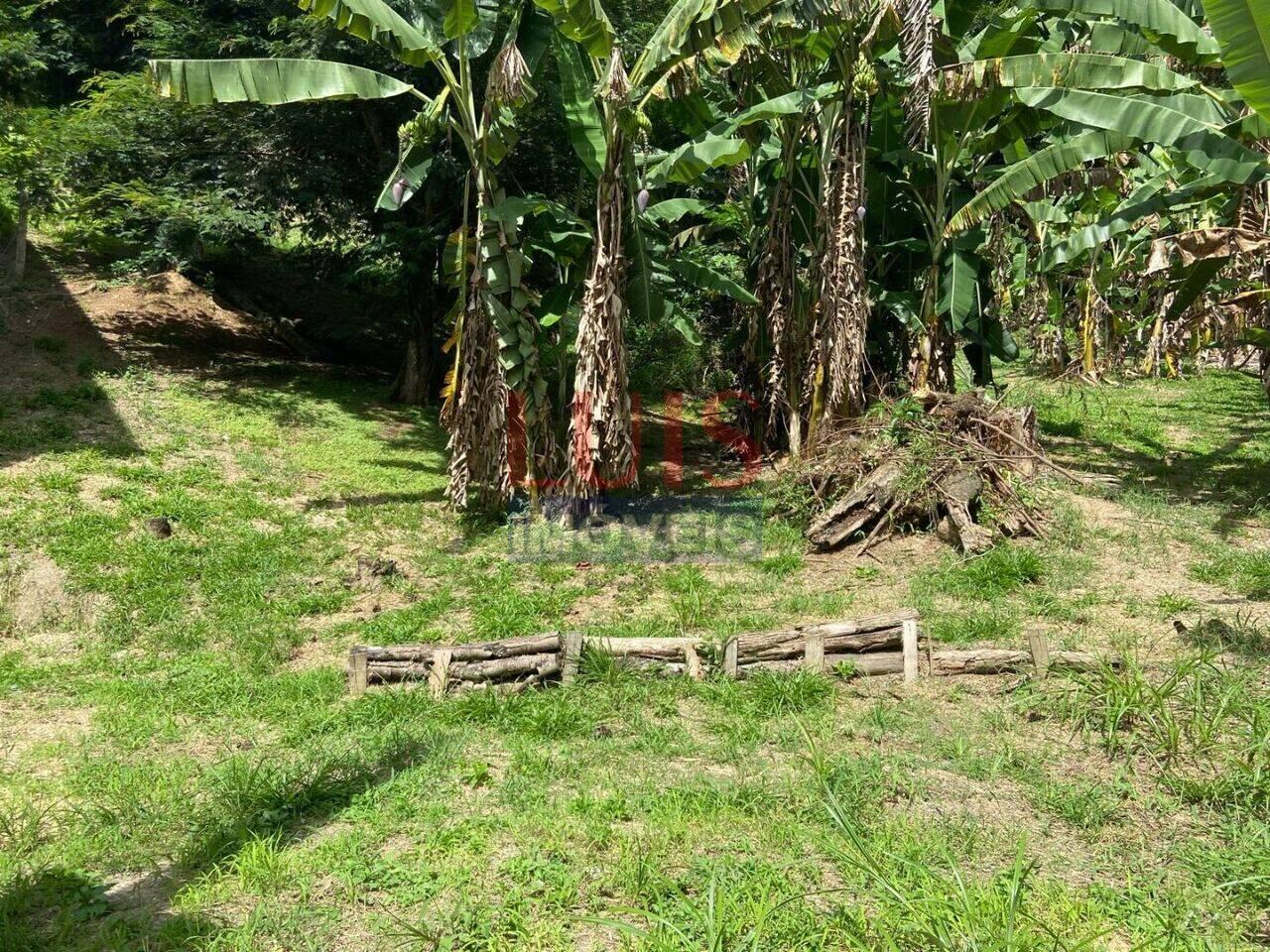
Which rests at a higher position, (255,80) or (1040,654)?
(255,80)

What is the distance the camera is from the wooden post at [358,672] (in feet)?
19.7

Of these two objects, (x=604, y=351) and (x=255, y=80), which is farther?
(x=604, y=351)

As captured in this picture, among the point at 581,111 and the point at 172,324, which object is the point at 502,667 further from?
the point at 172,324

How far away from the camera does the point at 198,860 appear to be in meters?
4.19

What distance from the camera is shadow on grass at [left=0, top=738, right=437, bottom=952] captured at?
3672 mm

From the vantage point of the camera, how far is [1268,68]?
6.06 meters

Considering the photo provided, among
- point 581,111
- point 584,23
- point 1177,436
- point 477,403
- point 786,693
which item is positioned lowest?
point 786,693

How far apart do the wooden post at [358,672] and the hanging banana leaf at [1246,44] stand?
6.65 metres

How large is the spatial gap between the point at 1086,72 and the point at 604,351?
16.0 ft

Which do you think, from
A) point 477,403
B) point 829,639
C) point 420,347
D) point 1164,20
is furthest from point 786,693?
point 420,347

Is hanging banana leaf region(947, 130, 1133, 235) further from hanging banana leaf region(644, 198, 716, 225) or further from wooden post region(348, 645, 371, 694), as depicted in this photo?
wooden post region(348, 645, 371, 694)

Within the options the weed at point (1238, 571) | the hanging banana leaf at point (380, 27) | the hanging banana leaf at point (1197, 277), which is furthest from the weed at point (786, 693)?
the hanging banana leaf at point (380, 27)

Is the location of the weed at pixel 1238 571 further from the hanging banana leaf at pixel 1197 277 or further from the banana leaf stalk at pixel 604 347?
the banana leaf stalk at pixel 604 347

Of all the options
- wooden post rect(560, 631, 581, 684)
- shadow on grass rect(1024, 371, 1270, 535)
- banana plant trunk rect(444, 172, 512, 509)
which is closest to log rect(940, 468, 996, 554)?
shadow on grass rect(1024, 371, 1270, 535)
